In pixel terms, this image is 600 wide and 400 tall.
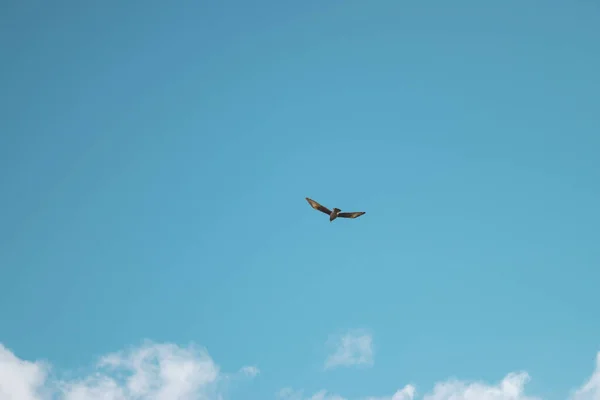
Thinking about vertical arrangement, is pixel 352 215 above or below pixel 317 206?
below

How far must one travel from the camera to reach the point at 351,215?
88.5m

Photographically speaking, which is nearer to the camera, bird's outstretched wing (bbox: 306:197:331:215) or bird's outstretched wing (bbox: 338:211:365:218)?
bird's outstretched wing (bbox: 338:211:365:218)

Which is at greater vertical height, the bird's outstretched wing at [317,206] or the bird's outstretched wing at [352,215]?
the bird's outstretched wing at [317,206]

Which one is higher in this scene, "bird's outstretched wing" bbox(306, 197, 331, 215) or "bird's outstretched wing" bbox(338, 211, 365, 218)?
"bird's outstretched wing" bbox(306, 197, 331, 215)

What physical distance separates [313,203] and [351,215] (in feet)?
12.4

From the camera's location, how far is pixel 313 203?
89.7 metres

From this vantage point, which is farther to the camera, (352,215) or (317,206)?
(317,206)

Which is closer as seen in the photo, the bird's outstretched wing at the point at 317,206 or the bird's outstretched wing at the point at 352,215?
the bird's outstretched wing at the point at 352,215
